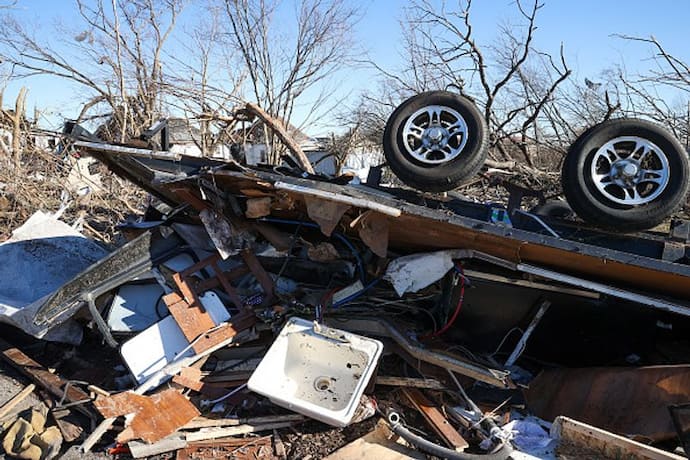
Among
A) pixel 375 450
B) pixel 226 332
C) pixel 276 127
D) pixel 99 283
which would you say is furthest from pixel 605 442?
pixel 276 127

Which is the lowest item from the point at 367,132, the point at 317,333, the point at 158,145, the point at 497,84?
the point at 317,333

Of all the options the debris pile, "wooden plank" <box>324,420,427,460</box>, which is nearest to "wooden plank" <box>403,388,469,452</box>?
the debris pile

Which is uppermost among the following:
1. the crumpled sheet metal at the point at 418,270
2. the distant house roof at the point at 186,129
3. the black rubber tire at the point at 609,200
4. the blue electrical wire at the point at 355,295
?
the distant house roof at the point at 186,129

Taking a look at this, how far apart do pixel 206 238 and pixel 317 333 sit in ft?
4.84

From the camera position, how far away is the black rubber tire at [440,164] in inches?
122

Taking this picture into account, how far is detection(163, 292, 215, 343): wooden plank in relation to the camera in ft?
12.1

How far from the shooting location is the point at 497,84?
1024cm

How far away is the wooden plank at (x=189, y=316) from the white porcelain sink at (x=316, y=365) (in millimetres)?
651

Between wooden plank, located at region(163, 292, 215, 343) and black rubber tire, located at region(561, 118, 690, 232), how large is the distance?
2.73 m

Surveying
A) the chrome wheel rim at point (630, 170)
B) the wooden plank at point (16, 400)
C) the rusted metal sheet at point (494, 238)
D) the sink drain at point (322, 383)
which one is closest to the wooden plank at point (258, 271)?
the rusted metal sheet at point (494, 238)

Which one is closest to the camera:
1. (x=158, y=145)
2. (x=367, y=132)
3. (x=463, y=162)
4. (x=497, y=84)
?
(x=463, y=162)

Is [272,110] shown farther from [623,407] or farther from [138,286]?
[623,407]

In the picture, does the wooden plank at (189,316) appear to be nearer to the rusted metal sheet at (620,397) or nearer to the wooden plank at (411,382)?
the wooden plank at (411,382)

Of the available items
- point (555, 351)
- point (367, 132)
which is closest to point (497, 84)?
point (367, 132)
